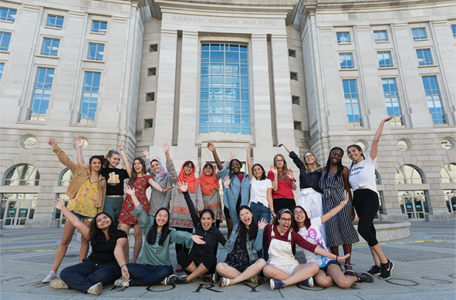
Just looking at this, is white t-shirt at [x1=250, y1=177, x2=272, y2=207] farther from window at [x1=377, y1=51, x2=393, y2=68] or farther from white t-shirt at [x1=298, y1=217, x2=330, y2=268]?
window at [x1=377, y1=51, x2=393, y2=68]

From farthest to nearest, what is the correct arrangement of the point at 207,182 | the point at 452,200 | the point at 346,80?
the point at 346,80
the point at 452,200
the point at 207,182

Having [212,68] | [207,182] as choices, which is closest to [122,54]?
[212,68]

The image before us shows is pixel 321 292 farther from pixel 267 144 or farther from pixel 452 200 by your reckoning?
pixel 452 200

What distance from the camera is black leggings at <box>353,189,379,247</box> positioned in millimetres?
4039

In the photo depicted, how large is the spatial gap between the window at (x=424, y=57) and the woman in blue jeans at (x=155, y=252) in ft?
93.2

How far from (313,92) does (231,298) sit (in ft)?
75.5

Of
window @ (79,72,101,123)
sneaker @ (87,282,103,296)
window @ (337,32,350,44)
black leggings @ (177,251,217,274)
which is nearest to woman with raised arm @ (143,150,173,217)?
black leggings @ (177,251,217,274)

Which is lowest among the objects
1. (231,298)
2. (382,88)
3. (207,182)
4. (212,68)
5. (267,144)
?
(231,298)

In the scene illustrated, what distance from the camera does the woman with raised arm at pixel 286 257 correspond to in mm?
3486

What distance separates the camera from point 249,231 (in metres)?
4.10

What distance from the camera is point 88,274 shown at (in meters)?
3.65

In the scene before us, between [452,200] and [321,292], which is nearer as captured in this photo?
[321,292]

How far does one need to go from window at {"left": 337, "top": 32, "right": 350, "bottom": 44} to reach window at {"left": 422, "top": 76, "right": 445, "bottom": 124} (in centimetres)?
802

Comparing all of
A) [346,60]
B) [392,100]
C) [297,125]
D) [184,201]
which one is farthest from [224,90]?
[184,201]
